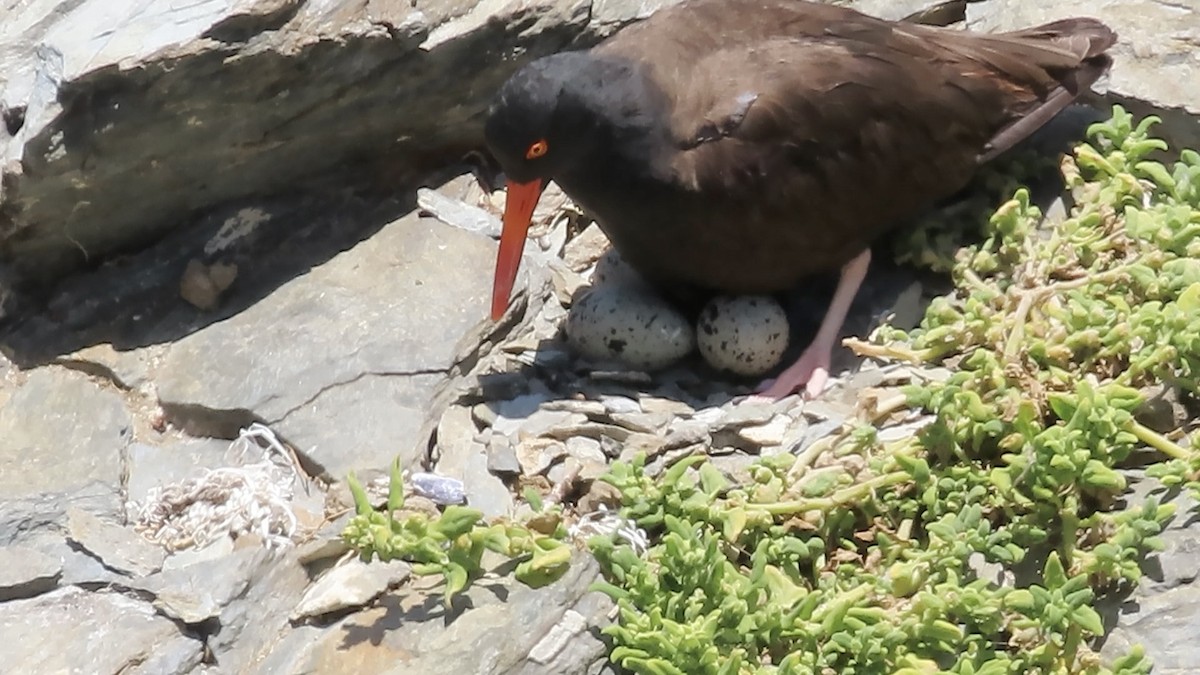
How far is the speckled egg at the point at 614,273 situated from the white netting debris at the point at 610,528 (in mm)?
1024

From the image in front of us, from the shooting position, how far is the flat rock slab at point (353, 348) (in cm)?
418

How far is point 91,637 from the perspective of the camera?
3475mm

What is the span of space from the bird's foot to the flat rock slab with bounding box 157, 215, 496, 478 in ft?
3.16

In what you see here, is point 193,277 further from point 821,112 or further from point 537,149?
point 821,112

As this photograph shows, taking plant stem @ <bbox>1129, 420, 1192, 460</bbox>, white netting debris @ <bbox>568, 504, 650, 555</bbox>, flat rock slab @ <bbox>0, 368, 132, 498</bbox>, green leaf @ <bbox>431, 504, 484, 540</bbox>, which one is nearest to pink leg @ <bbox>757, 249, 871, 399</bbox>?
white netting debris @ <bbox>568, 504, 650, 555</bbox>

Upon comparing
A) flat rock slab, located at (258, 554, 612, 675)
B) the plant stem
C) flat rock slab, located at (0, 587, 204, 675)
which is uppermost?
the plant stem

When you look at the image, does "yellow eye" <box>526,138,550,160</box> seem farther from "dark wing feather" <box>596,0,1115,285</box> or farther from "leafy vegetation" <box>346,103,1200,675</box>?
"leafy vegetation" <box>346,103,1200,675</box>

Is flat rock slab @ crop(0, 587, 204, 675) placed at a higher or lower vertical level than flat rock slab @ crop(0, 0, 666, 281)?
lower

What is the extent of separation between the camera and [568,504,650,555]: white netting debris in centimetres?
350

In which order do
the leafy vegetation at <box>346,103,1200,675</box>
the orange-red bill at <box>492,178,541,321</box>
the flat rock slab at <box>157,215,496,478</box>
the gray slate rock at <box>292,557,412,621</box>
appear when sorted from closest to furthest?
the leafy vegetation at <box>346,103,1200,675</box> < the gray slate rock at <box>292,557,412,621</box> < the flat rock slab at <box>157,215,496,478</box> < the orange-red bill at <box>492,178,541,321</box>

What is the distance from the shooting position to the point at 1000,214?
14.6ft

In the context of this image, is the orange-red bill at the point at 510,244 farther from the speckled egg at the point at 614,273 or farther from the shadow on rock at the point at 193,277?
the shadow on rock at the point at 193,277

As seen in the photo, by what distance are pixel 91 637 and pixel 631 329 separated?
1783mm

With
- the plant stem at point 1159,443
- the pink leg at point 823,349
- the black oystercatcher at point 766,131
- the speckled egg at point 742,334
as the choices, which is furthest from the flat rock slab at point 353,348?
the plant stem at point 1159,443
